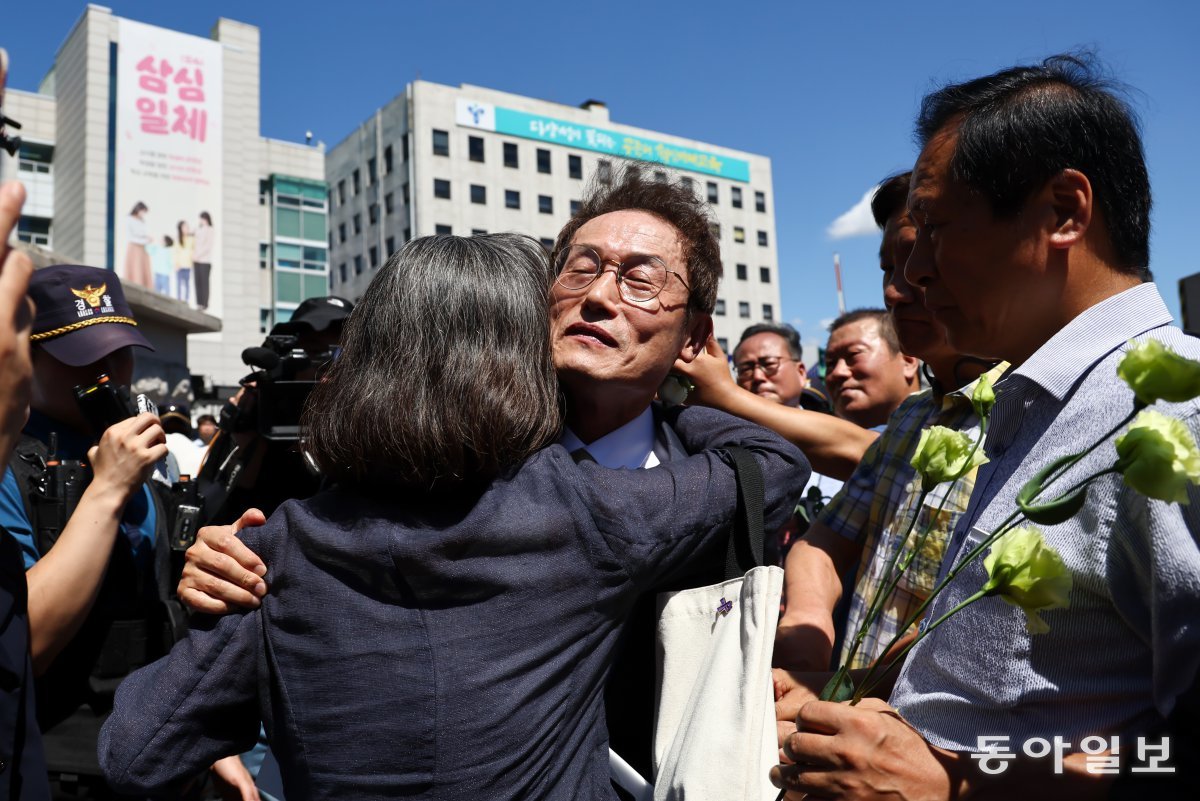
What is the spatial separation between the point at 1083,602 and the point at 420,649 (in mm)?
1004

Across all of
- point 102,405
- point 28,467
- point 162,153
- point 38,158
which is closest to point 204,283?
point 162,153

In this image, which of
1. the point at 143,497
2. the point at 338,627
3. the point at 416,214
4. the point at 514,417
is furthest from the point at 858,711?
the point at 416,214

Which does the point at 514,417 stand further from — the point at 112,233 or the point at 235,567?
the point at 112,233

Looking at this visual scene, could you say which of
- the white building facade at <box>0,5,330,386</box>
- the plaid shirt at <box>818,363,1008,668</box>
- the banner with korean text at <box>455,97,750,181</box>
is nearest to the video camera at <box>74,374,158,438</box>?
the plaid shirt at <box>818,363,1008,668</box>

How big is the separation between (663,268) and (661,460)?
45cm

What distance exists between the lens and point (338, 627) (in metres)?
1.47

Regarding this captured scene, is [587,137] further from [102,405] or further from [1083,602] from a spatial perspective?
[1083,602]

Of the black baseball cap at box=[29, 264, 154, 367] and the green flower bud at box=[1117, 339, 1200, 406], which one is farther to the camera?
the black baseball cap at box=[29, 264, 154, 367]

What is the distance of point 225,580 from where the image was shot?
1.52m

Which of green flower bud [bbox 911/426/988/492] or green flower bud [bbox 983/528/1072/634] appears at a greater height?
green flower bud [bbox 911/426/988/492]

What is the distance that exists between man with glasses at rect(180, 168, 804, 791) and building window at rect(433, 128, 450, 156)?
165ft

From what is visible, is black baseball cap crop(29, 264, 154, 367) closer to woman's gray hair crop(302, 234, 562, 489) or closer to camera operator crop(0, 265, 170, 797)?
camera operator crop(0, 265, 170, 797)

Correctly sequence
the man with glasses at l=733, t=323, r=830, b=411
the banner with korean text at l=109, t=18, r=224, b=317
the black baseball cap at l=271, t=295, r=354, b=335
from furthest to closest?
the banner with korean text at l=109, t=18, r=224, b=317 → the man with glasses at l=733, t=323, r=830, b=411 → the black baseball cap at l=271, t=295, r=354, b=335

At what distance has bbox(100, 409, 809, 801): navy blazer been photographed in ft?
4.75
